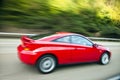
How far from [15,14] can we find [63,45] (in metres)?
9.02

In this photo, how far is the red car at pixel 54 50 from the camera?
8102 millimetres

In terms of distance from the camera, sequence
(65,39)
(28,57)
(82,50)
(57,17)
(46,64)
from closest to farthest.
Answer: (28,57) → (46,64) → (65,39) → (82,50) → (57,17)

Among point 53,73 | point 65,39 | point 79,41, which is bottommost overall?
point 53,73

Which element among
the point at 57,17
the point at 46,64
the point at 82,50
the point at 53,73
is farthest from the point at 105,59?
the point at 57,17

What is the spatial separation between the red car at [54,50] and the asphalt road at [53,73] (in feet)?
0.97

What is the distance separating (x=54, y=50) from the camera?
27.9ft

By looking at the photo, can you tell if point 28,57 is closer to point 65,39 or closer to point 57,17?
point 65,39

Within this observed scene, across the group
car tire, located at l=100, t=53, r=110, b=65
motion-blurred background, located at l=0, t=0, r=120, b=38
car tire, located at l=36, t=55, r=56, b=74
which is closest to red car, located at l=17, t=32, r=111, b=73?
car tire, located at l=36, t=55, r=56, b=74

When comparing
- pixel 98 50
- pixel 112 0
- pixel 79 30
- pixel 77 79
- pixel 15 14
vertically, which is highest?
pixel 112 0

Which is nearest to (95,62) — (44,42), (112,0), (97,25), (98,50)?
(98,50)

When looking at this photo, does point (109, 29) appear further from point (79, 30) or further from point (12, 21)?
point (12, 21)

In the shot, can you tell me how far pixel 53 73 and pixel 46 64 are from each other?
50 cm

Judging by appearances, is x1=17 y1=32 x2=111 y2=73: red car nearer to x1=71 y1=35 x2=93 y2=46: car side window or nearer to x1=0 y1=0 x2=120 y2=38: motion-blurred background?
x1=71 y1=35 x2=93 y2=46: car side window

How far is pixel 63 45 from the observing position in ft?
29.1
